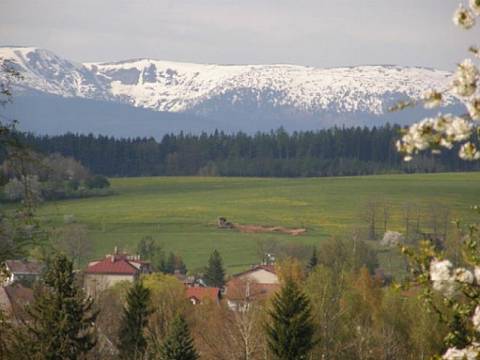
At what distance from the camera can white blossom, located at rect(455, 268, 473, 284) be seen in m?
5.78

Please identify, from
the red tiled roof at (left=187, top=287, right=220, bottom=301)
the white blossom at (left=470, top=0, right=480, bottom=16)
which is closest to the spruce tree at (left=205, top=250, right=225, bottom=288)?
the red tiled roof at (left=187, top=287, right=220, bottom=301)

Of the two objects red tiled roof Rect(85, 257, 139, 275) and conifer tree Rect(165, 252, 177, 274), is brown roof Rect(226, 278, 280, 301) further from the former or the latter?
conifer tree Rect(165, 252, 177, 274)

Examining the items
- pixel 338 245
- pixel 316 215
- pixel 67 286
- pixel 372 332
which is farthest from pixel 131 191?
pixel 67 286

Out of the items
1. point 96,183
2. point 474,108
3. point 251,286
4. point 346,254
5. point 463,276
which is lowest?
point 251,286

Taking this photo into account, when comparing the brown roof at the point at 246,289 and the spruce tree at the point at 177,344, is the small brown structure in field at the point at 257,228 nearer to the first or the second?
the brown roof at the point at 246,289

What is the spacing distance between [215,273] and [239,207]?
111 feet

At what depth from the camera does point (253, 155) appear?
6816 inches

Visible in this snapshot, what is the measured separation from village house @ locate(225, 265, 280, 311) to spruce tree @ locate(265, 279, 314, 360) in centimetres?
1565

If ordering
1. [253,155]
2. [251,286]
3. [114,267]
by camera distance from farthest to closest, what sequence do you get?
[253,155] < [114,267] < [251,286]

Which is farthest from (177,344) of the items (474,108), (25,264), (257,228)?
(257,228)

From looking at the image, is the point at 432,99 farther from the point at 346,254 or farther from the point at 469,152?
Result: the point at 346,254

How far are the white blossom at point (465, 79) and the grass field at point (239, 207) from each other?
73617 millimetres

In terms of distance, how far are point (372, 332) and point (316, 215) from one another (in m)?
57.7

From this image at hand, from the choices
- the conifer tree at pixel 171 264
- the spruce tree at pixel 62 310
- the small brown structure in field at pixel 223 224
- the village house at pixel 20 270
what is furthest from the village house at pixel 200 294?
the small brown structure in field at pixel 223 224
